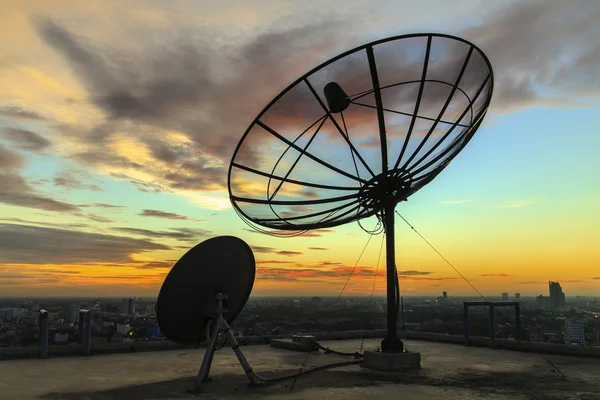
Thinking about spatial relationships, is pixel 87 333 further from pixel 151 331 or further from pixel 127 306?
pixel 127 306

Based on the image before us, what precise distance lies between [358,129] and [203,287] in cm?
735

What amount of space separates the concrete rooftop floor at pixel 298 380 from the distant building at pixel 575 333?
390 centimetres

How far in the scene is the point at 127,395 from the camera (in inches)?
400

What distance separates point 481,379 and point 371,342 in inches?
352

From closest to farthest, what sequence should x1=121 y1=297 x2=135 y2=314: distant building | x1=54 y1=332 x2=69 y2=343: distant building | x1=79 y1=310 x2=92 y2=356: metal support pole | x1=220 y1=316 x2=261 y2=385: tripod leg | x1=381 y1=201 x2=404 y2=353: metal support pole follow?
x1=220 y1=316 x2=261 y2=385: tripod leg < x1=381 y1=201 x2=404 y2=353: metal support pole < x1=79 y1=310 x2=92 y2=356: metal support pole < x1=54 y1=332 x2=69 y2=343: distant building < x1=121 y1=297 x2=135 y2=314: distant building

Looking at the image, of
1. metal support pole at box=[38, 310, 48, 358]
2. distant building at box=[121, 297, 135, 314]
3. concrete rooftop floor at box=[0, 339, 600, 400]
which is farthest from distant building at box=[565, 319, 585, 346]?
distant building at box=[121, 297, 135, 314]

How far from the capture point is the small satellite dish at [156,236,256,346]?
444 inches

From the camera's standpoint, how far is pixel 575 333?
787 inches

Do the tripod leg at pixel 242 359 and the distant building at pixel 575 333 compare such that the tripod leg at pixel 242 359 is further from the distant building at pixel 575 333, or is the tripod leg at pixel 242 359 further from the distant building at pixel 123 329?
the distant building at pixel 575 333

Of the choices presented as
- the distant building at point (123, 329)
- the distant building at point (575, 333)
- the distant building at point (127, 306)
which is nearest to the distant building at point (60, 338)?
the distant building at point (123, 329)

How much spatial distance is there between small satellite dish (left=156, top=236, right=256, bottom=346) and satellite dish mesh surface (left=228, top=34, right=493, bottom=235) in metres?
3.90

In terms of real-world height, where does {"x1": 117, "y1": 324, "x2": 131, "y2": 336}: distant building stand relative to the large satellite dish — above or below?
below

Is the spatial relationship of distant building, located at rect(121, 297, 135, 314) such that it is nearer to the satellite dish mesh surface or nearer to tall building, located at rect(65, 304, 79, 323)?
tall building, located at rect(65, 304, 79, 323)

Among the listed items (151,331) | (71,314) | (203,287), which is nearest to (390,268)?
(203,287)
